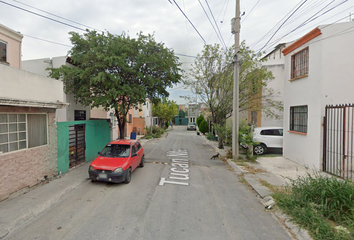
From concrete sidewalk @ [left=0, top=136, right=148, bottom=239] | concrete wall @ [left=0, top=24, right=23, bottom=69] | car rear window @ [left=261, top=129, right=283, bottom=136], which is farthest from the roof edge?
concrete wall @ [left=0, top=24, right=23, bottom=69]

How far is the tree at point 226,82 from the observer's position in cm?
1301

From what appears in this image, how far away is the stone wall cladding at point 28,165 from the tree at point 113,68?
122 inches

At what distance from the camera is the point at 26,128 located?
5.75m

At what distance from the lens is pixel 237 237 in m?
3.40

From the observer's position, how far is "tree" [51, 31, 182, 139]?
29.9 feet

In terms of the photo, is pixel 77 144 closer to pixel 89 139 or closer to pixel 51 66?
pixel 89 139

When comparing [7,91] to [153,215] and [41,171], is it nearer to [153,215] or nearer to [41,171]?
[41,171]

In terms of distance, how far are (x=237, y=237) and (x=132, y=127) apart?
2232 centimetres

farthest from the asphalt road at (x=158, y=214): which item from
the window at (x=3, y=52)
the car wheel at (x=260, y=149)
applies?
the window at (x=3, y=52)

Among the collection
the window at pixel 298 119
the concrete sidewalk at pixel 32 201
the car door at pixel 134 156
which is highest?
the window at pixel 298 119

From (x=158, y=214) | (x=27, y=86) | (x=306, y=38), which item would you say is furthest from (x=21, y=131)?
(x=306, y=38)

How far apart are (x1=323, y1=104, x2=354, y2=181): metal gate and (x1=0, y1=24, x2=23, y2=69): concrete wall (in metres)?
14.3

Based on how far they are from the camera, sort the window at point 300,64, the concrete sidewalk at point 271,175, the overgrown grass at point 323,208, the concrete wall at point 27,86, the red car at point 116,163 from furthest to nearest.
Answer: the window at point 300,64
the red car at point 116,163
the concrete wall at point 27,86
the concrete sidewalk at point 271,175
the overgrown grass at point 323,208

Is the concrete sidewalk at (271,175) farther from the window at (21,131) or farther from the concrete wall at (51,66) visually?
the concrete wall at (51,66)
